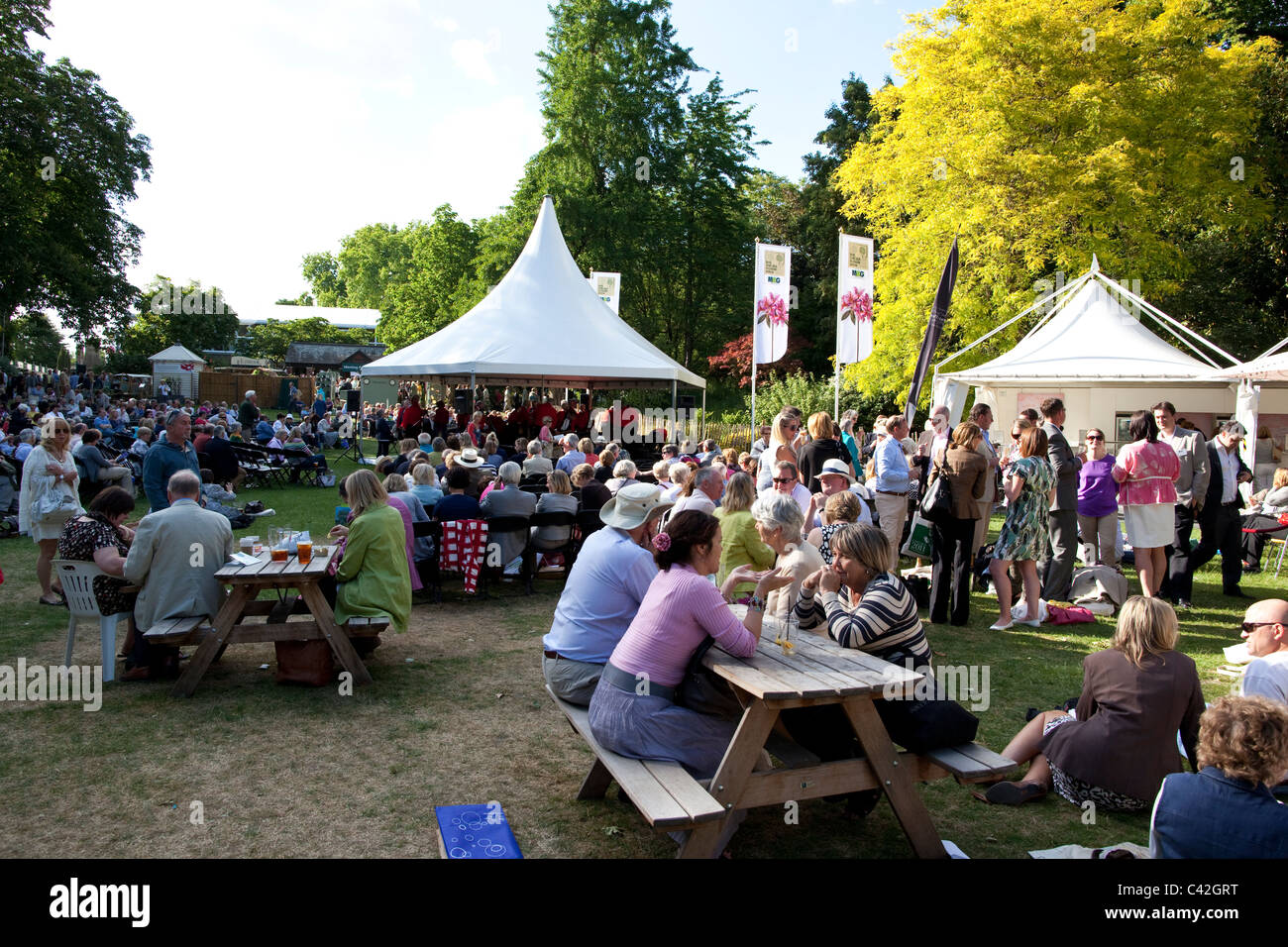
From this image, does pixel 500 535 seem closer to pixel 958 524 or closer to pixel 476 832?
pixel 958 524

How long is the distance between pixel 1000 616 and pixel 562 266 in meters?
11.3

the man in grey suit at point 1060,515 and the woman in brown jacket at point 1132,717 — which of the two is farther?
the man in grey suit at point 1060,515

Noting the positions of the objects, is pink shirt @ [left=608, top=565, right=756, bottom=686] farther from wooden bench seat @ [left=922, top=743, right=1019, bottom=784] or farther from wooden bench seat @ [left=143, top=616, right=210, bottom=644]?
wooden bench seat @ [left=143, top=616, right=210, bottom=644]

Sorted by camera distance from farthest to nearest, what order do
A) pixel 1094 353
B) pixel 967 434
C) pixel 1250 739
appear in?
1. pixel 1094 353
2. pixel 967 434
3. pixel 1250 739

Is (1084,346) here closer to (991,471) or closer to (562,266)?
(991,471)

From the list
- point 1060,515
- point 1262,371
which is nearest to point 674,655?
point 1060,515

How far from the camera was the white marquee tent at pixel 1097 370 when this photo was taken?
1348 centimetres

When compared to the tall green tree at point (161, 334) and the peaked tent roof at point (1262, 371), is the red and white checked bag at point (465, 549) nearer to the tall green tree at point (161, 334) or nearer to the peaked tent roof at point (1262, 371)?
the peaked tent roof at point (1262, 371)

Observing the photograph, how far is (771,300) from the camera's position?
15.6 metres

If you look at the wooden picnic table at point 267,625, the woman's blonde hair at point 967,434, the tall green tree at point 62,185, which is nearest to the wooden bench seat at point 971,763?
the wooden picnic table at point 267,625

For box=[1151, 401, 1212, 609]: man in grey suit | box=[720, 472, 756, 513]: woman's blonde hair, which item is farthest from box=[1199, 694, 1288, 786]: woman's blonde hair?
box=[1151, 401, 1212, 609]: man in grey suit

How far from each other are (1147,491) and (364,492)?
638 centimetres

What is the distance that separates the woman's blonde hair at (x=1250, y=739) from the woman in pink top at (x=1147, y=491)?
541cm
